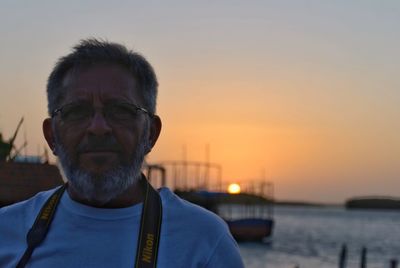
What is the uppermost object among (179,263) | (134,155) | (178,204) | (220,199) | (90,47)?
(90,47)

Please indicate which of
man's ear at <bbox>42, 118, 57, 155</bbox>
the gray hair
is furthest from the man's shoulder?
the gray hair

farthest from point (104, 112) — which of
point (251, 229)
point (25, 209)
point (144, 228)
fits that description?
point (251, 229)

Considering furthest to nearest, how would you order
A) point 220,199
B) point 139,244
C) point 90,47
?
point 220,199, point 90,47, point 139,244

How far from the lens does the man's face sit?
8.77 ft

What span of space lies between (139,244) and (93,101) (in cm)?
53

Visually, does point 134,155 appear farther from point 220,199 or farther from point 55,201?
point 220,199

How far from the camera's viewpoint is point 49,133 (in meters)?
2.91

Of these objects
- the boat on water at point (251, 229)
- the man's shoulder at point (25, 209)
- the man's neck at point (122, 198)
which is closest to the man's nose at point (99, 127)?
the man's neck at point (122, 198)

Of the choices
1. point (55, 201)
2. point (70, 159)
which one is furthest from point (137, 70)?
point (55, 201)

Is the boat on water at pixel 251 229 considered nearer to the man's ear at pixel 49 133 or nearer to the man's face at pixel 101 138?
the man's ear at pixel 49 133

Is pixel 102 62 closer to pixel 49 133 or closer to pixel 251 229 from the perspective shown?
pixel 49 133

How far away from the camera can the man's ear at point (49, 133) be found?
9.41 ft

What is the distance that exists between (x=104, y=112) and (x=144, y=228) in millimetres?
437

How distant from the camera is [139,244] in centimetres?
264
